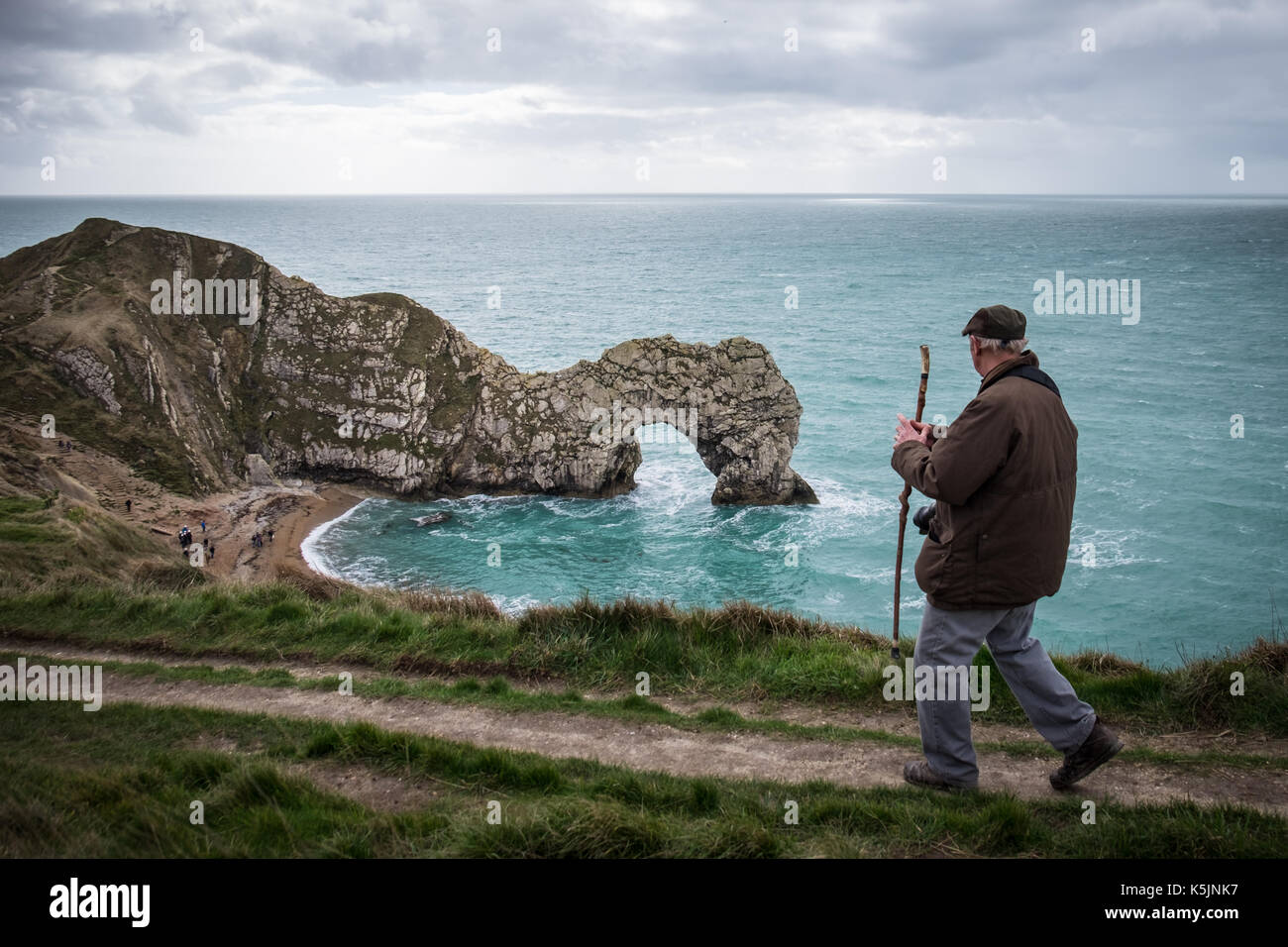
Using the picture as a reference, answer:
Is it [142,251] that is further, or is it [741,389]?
[142,251]

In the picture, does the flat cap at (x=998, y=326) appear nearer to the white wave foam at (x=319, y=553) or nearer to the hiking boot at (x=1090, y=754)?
the hiking boot at (x=1090, y=754)

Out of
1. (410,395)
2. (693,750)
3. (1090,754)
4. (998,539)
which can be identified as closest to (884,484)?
(410,395)

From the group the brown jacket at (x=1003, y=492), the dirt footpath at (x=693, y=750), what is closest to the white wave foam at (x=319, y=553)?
the dirt footpath at (x=693, y=750)

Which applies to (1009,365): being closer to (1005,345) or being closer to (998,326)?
(1005,345)

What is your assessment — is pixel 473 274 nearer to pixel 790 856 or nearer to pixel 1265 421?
pixel 1265 421

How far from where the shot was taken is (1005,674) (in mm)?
6207

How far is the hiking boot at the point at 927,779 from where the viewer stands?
611 cm

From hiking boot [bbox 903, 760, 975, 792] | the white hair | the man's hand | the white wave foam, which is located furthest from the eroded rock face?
the white hair

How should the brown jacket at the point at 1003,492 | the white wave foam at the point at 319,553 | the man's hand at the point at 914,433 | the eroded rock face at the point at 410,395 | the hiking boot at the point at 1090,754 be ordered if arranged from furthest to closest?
the eroded rock face at the point at 410,395, the white wave foam at the point at 319,553, the man's hand at the point at 914,433, the hiking boot at the point at 1090,754, the brown jacket at the point at 1003,492

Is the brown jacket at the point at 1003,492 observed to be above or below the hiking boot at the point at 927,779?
above

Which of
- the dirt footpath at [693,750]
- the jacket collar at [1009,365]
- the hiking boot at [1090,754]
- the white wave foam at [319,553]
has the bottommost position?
the white wave foam at [319,553]

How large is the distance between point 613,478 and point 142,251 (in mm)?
33566
